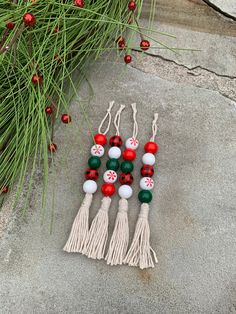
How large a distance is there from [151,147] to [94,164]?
0.42 feet

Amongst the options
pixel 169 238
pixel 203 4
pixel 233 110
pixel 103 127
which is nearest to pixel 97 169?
pixel 103 127

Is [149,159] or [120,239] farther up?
[149,159]

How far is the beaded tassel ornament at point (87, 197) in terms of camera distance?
0.90m

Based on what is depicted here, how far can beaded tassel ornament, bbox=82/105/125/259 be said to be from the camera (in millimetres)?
902

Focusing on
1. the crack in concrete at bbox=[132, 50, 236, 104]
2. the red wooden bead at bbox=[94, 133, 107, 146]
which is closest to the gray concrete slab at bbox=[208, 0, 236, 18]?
the crack in concrete at bbox=[132, 50, 236, 104]

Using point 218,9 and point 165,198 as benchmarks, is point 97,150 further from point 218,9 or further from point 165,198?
point 218,9

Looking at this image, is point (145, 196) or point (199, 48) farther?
point (199, 48)

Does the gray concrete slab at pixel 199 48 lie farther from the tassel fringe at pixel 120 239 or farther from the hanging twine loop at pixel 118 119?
the tassel fringe at pixel 120 239

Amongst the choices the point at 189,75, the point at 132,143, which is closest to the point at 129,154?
the point at 132,143

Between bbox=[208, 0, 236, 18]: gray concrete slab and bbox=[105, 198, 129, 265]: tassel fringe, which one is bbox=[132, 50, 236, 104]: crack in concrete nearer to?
bbox=[208, 0, 236, 18]: gray concrete slab

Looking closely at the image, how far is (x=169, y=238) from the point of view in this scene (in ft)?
2.99

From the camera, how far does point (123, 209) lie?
0.93 metres

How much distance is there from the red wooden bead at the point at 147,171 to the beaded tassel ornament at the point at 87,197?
94 mm

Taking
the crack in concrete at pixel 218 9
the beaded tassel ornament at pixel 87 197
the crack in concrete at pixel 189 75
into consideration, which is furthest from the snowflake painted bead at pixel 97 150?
the crack in concrete at pixel 218 9
